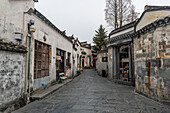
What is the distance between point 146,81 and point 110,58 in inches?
223

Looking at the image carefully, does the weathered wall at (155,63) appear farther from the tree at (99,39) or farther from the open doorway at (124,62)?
the tree at (99,39)

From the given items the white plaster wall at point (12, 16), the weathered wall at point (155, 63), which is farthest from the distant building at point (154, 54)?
the white plaster wall at point (12, 16)

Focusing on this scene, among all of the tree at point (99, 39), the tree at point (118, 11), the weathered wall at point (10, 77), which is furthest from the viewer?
the tree at point (99, 39)

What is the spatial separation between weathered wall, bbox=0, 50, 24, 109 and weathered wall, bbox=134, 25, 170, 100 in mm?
6031

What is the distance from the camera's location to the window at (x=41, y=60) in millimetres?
5859

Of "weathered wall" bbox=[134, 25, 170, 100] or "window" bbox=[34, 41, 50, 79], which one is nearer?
"weathered wall" bbox=[134, 25, 170, 100]

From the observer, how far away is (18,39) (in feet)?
14.1

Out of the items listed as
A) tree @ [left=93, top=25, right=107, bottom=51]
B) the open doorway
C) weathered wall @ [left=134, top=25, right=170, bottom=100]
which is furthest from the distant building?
tree @ [left=93, top=25, right=107, bottom=51]

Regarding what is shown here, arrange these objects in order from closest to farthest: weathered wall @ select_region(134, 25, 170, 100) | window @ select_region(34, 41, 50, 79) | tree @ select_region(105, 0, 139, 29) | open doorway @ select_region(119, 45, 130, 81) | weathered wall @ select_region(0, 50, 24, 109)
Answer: weathered wall @ select_region(0, 50, 24, 109) → weathered wall @ select_region(134, 25, 170, 100) → window @ select_region(34, 41, 50, 79) → open doorway @ select_region(119, 45, 130, 81) → tree @ select_region(105, 0, 139, 29)

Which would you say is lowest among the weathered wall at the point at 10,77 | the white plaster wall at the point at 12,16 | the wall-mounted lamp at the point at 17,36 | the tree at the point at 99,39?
the weathered wall at the point at 10,77

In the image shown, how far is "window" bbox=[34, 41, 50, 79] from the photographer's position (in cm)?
586

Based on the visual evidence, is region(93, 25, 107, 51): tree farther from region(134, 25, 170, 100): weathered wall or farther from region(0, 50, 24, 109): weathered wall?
region(0, 50, 24, 109): weathered wall

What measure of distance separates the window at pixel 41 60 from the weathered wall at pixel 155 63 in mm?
5819

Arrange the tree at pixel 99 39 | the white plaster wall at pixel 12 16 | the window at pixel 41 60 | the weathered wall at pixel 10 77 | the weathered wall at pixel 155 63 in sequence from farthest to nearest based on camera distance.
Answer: the tree at pixel 99 39 → the window at pixel 41 60 → the weathered wall at pixel 155 63 → the white plaster wall at pixel 12 16 → the weathered wall at pixel 10 77
